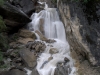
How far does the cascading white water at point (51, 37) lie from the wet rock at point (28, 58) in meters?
0.28

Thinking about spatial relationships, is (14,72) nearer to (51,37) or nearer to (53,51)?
(53,51)

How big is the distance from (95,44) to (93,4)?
223 cm

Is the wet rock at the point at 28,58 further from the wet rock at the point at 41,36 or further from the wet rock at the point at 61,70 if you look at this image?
the wet rock at the point at 41,36

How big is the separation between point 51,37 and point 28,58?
3575 mm

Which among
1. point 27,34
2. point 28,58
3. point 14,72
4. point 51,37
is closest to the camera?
point 14,72

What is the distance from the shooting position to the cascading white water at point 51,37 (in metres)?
8.39

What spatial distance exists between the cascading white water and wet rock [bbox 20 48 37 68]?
277 millimetres

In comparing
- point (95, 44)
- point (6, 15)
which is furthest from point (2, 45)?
point (95, 44)

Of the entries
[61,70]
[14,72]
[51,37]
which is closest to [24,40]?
[51,37]

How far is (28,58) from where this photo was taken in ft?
28.3

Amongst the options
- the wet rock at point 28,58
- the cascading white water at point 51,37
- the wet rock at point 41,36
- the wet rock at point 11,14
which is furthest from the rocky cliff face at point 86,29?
the wet rock at point 11,14

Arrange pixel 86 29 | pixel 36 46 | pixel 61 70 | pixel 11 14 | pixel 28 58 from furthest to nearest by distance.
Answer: pixel 11 14, pixel 36 46, pixel 28 58, pixel 86 29, pixel 61 70

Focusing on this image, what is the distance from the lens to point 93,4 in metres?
8.67

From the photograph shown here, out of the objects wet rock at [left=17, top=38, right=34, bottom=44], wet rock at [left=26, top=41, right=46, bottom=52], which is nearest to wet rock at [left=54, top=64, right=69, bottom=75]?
wet rock at [left=26, top=41, right=46, bottom=52]
